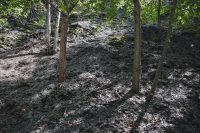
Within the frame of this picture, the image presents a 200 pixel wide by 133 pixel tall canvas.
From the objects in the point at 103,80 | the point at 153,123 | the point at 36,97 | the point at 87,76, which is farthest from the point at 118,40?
the point at 153,123

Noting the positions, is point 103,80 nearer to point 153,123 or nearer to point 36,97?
point 36,97

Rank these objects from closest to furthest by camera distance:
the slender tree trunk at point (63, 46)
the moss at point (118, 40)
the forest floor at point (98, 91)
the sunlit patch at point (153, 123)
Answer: the sunlit patch at point (153, 123), the forest floor at point (98, 91), the slender tree trunk at point (63, 46), the moss at point (118, 40)

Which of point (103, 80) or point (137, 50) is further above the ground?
point (137, 50)

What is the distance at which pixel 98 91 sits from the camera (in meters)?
12.2

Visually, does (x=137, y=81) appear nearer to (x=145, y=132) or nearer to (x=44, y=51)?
(x=145, y=132)

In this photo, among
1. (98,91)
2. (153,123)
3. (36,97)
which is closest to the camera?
(153,123)

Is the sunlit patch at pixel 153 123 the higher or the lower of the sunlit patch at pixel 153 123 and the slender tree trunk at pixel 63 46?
the lower

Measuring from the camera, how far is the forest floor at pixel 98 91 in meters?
10.4

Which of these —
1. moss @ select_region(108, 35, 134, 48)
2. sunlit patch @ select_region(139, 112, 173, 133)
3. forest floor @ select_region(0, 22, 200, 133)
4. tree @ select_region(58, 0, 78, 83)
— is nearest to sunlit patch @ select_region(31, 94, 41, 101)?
forest floor @ select_region(0, 22, 200, 133)

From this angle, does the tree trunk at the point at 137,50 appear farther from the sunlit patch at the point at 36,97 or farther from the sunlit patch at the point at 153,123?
the sunlit patch at the point at 36,97

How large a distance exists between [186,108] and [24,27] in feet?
49.3

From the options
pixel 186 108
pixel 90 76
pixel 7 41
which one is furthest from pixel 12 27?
pixel 186 108

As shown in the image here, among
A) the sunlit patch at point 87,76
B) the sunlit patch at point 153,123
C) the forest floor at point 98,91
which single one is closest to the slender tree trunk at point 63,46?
the forest floor at point 98,91

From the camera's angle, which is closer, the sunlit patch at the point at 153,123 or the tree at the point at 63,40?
the sunlit patch at the point at 153,123
